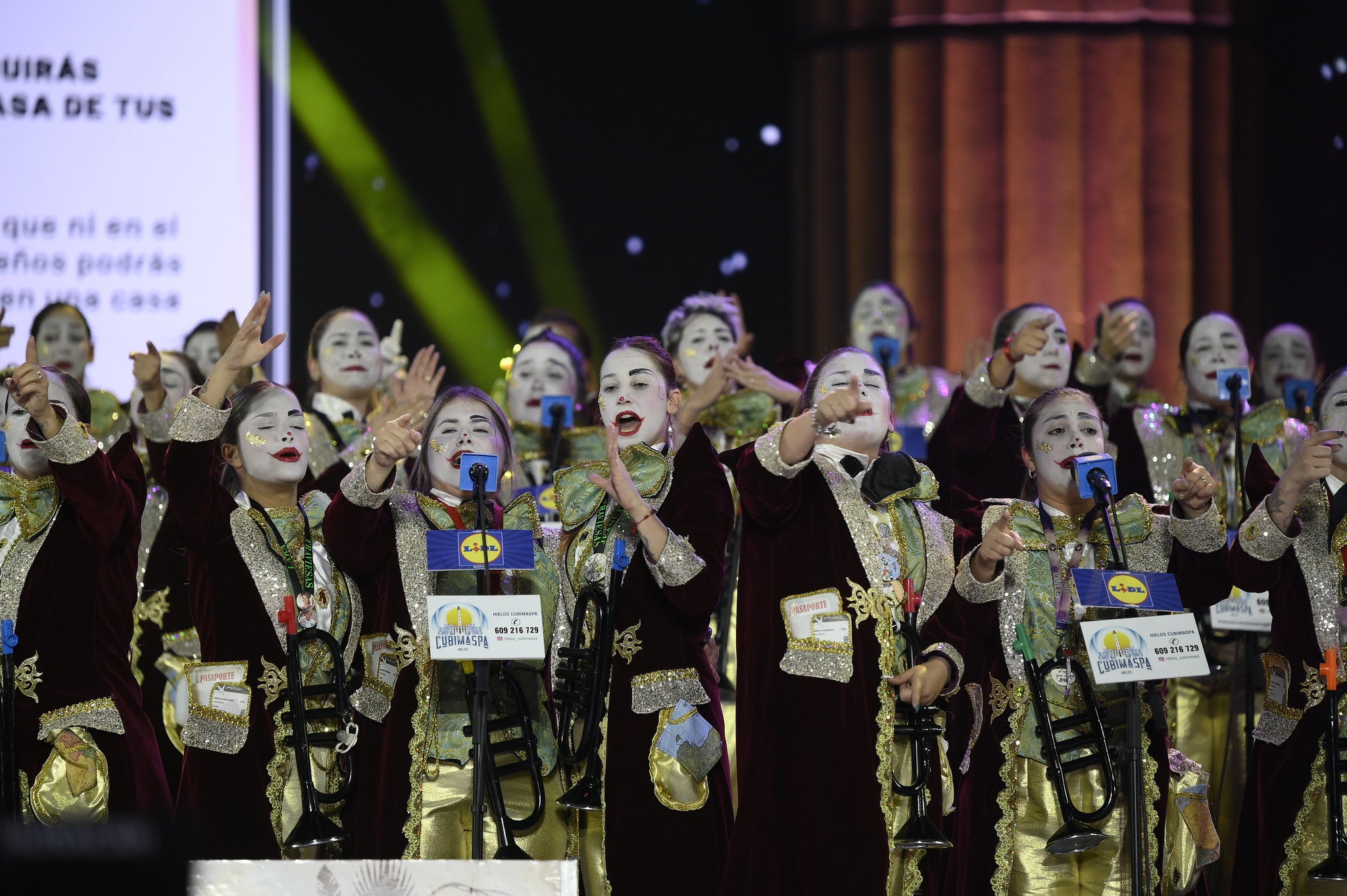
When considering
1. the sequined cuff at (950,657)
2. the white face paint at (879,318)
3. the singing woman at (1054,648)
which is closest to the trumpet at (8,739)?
the sequined cuff at (950,657)

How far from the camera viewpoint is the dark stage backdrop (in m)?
7.90

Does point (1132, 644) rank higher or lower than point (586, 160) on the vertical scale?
lower

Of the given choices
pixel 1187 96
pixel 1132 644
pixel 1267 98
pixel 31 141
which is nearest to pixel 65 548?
pixel 1132 644

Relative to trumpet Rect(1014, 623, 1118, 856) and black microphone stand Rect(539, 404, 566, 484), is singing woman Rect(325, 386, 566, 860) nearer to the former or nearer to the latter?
black microphone stand Rect(539, 404, 566, 484)

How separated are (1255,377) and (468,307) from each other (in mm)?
3732

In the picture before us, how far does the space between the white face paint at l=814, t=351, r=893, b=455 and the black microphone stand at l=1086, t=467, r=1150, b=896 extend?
1.78 ft

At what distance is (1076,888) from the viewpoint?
400 cm

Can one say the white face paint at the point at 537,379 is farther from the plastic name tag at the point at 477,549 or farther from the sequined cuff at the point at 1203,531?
the sequined cuff at the point at 1203,531

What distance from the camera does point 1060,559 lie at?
416cm

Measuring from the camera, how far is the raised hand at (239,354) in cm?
406

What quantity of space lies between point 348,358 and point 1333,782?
3.45 m

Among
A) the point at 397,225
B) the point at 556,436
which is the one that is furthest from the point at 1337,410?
the point at 397,225

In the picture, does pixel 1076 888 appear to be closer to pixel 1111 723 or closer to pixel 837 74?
pixel 1111 723

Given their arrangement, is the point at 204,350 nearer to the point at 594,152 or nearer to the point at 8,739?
the point at 8,739
